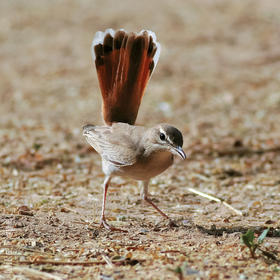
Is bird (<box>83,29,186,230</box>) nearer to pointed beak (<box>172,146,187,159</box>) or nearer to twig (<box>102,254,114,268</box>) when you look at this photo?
pointed beak (<box>172,146,187,159</box>)

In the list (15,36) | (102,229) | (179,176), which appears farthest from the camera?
(15,36)

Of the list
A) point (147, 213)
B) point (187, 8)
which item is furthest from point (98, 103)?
point (187, 8)

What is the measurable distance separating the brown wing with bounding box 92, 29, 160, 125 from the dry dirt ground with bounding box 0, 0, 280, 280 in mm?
1003

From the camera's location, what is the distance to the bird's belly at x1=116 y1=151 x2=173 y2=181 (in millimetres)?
4746

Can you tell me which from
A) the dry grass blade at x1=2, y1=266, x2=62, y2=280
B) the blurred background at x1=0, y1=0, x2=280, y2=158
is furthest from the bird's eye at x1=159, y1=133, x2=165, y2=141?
the blurred background at x1=0, y1=0, x2=280, y2=158

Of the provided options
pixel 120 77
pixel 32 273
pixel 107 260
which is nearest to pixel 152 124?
pixel 120 77

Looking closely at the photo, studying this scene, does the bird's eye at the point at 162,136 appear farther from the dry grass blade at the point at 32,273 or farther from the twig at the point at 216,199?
the dry grass blade at the point at 32,273

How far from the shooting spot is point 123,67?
223 inches

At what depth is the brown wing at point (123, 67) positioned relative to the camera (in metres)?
5.62

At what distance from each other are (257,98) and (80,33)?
20.7 ft

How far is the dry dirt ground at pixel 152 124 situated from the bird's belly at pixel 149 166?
0.49 m

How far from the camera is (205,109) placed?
964 cm

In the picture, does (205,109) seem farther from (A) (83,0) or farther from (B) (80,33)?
(A) (83,0)

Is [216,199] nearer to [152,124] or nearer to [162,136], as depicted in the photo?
[162,136]
